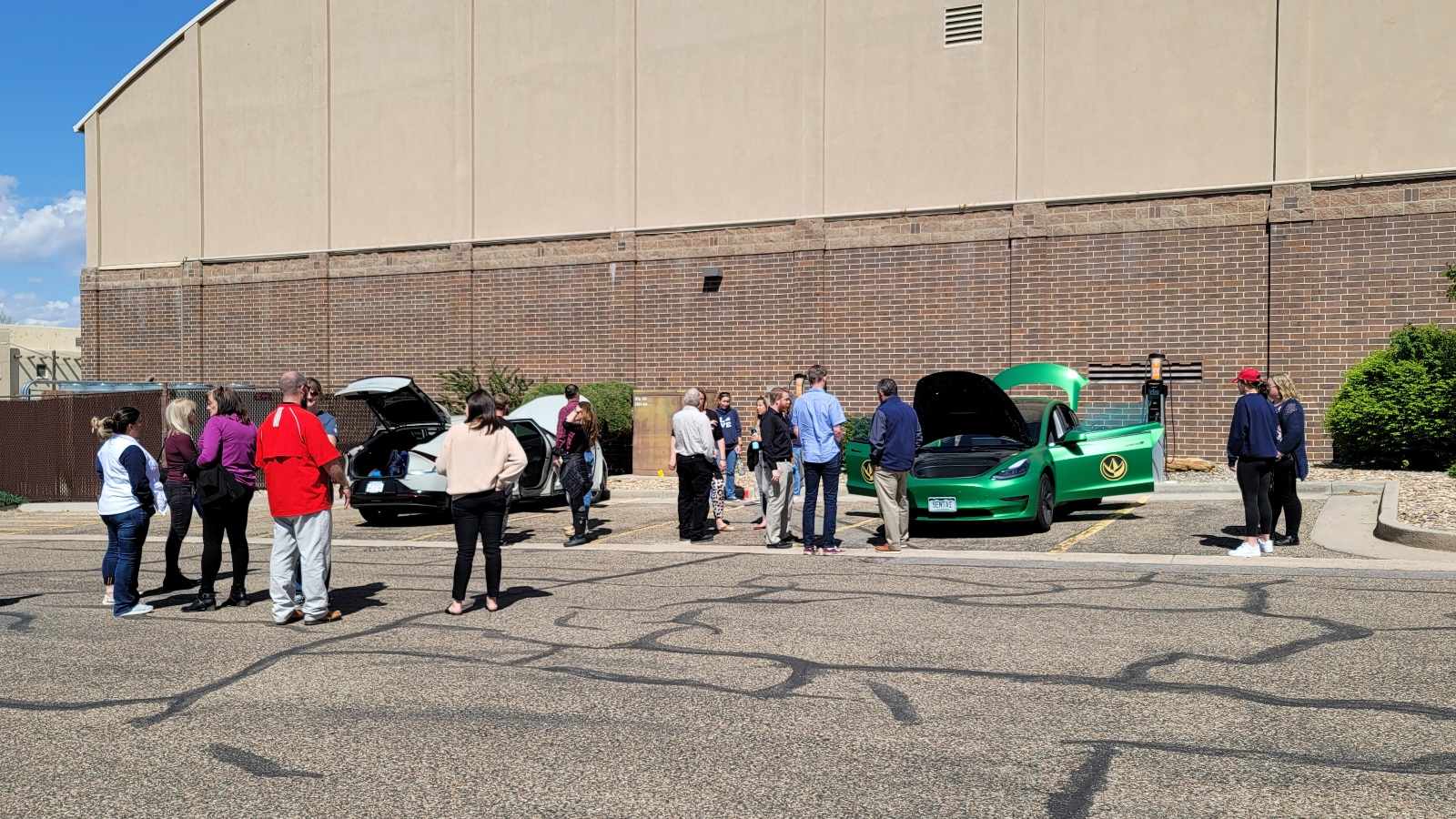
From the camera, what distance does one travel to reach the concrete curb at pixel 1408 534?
1145cm

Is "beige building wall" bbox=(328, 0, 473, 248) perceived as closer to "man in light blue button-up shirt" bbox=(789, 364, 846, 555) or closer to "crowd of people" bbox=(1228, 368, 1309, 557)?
"man in light blue button-up shirt" bbox=(789, 364, 846, 555)

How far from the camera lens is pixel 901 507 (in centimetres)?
1297

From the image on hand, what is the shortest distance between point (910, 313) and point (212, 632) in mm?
17314

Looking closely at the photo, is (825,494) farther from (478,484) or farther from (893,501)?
(478,484)

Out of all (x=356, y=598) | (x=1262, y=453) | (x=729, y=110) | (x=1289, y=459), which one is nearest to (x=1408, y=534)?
(x=1289, y=459)

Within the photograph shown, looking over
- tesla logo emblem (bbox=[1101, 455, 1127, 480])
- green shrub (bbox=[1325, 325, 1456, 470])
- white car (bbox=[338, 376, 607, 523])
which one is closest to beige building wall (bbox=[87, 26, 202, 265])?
white car (bbox=[338, 376, 607, 523])

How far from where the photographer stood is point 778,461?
13.6 m

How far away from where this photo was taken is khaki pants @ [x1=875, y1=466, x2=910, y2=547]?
12.9 metres

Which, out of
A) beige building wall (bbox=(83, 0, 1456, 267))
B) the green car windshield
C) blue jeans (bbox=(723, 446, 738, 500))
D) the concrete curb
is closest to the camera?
the concrete curb

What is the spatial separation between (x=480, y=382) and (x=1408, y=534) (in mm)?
20030

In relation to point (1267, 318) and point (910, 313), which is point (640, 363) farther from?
point (1267, 318)

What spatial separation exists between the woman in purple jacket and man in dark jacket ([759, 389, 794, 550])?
5688 mm

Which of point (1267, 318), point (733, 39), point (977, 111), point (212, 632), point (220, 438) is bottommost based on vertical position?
point (212, 632)

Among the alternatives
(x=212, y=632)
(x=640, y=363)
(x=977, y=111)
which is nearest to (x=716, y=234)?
(x=640, y=363)
